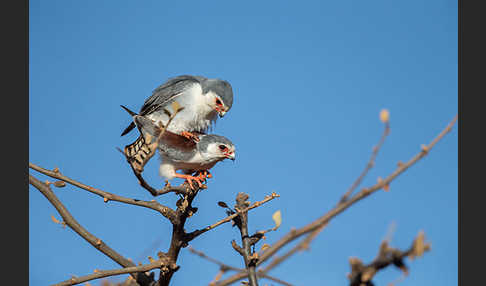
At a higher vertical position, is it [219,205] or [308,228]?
[219,205]

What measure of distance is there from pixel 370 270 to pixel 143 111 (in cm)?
299

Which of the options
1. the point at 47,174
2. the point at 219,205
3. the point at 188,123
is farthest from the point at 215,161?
the point at 47,174

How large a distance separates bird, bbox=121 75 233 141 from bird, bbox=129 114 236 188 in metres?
0.19

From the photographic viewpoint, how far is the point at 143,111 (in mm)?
3805

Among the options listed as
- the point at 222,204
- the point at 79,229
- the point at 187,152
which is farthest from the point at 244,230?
the point at 187,152

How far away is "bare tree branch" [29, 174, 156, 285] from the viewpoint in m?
2.59

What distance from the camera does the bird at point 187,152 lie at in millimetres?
3068

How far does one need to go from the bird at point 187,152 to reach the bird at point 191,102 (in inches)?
7.6

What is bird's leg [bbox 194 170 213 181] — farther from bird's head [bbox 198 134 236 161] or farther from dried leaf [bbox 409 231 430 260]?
dried leaf [bbox 409 231 430 260]

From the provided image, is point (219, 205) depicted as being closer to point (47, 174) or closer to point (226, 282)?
point (47, 174)

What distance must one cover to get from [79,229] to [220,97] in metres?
1.44

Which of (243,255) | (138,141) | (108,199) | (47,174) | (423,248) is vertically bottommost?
(423,248)

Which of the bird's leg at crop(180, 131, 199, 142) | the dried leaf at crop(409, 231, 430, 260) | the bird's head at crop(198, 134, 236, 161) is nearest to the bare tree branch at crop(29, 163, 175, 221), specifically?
the bird's head at crop(198, 134, 236, 161)

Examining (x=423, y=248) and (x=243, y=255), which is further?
(x=243, y=255)
